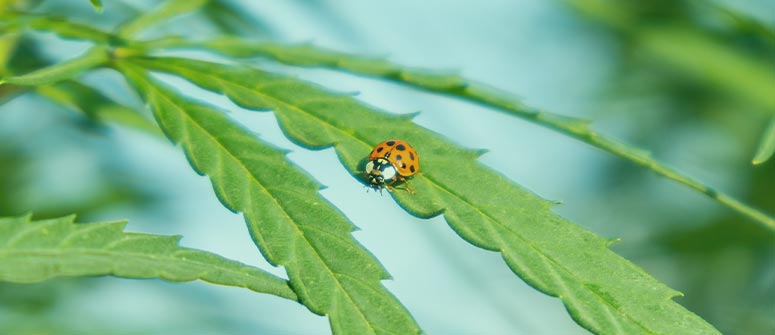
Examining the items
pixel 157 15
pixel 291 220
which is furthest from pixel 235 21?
pixel 291 220

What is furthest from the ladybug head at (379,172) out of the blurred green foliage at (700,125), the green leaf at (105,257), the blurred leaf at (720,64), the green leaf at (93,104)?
the blurred leaf at (720,64)

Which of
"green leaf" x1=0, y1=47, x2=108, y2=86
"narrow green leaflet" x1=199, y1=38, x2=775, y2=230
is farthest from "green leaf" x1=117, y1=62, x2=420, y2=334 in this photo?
"narrow green leaflet" x1=199, y1=38, x2=775, y2=230

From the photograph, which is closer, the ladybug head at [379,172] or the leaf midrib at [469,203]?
the leaf midrib at [469,203]

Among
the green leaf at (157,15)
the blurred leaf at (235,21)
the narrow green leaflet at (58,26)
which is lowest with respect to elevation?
the narrow green leaflet at (58,26)

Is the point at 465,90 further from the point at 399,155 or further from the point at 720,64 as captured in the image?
the point at 720,64

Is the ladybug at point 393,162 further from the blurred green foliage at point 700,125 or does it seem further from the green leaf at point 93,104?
the blurred green foliage at point 700,125

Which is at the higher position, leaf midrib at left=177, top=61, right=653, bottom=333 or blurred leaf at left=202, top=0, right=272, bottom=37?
blurred leaf at left=202, top=0, right=272, bottom=37

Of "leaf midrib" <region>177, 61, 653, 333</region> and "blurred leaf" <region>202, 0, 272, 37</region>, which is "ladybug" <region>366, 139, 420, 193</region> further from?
"blurred leaf" <region>202, 0, 272, 37</region>
